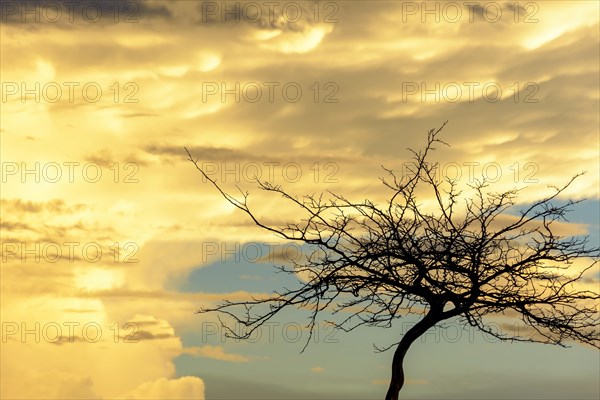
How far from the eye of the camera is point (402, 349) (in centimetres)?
2344

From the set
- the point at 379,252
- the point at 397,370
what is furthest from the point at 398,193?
the point at 397,370

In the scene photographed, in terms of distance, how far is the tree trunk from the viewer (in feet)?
76.4

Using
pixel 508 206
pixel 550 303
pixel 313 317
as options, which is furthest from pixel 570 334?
pixel 313 317

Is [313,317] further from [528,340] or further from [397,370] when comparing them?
[528,340]

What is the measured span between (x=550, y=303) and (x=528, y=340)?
62cm

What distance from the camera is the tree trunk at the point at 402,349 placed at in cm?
2328

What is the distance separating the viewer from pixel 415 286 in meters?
23.5

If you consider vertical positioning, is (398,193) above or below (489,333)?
above

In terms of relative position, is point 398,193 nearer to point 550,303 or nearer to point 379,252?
point 379,252

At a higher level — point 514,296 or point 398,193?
point 398,193

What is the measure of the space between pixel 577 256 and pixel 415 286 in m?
2.36

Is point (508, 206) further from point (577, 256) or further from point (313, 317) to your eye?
point (313, 317)

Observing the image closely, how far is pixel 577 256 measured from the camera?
2366 cm

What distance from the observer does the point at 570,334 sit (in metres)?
23.6
